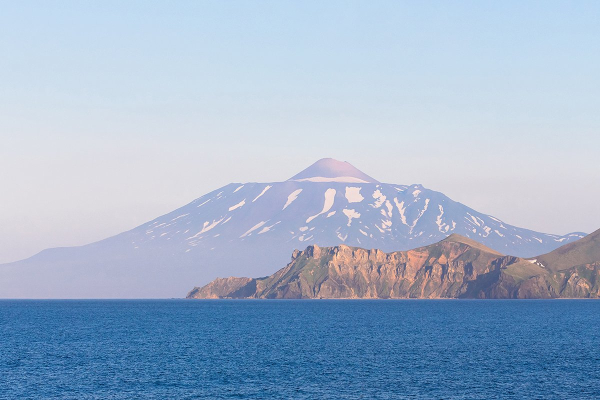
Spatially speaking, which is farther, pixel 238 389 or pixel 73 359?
pixel 73 359

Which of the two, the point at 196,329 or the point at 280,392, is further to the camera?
the point at 196,329

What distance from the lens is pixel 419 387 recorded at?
295 ft

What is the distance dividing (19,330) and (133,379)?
315ft

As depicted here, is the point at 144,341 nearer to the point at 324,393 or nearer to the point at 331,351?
the point at 331,351

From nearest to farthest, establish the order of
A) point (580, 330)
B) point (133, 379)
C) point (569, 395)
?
1. point (569, 395)
2. point (133, 379)
3. point (580, 330)

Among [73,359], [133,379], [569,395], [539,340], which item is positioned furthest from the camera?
[539,340]

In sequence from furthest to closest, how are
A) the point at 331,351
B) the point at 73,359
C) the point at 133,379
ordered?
the point at 331,351
the point at 73,359
the point at 133,379

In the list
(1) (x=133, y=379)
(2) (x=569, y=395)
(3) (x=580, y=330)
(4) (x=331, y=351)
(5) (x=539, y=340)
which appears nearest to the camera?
(2) (x=569, y=395)

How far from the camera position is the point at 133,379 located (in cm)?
9675

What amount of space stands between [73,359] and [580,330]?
10568cm

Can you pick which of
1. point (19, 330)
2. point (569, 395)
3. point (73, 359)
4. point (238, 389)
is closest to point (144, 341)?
point (73, 359)

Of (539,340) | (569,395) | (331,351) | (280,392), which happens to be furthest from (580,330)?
(280,392)

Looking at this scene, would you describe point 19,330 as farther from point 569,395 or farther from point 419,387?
point 569,395

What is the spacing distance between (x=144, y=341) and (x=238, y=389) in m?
61.2
